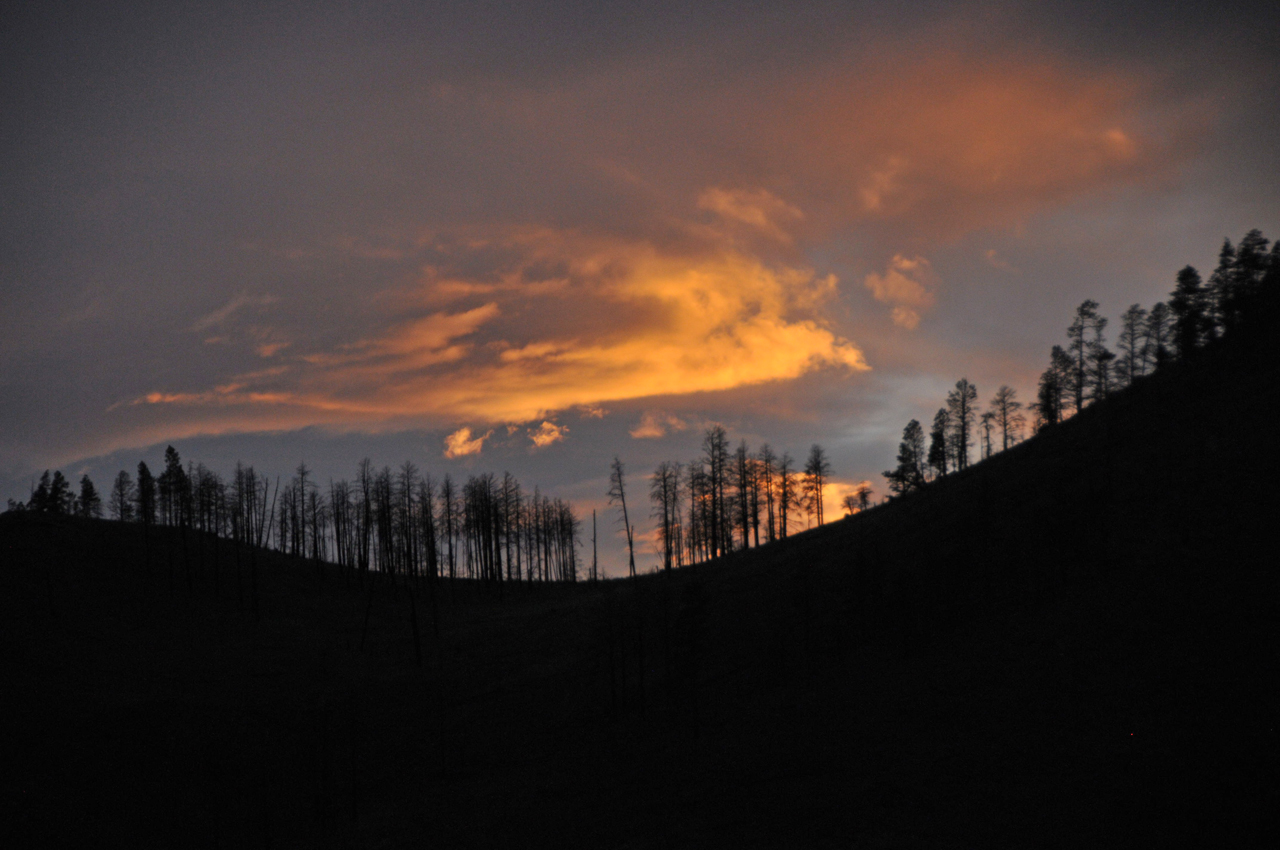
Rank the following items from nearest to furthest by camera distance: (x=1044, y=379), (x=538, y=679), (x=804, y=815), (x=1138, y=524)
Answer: (x=804, y=815)
(x=1138, y=524)
(x=538, y=679)
(x=1044, y=379)

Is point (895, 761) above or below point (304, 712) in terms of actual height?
above

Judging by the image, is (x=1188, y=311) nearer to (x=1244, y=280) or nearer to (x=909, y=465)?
(x=1244, y=280)

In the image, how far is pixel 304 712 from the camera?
119 ft

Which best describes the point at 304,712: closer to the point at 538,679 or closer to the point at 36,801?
the point at 36,801

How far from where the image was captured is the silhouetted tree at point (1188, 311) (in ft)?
181

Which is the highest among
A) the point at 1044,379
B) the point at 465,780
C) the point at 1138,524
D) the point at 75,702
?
the point at 1044,379

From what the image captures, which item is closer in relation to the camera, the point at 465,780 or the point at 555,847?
the point at 555,847

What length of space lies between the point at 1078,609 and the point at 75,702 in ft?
174

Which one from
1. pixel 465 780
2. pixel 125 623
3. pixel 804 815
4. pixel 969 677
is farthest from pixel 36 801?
pixel 969 677

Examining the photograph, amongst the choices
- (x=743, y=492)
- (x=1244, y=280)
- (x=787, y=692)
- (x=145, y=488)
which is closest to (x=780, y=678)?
(x=787, y=692)

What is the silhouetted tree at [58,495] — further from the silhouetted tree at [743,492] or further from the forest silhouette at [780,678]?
the silhouetted tree at [743,492]

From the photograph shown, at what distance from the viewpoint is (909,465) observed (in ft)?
248

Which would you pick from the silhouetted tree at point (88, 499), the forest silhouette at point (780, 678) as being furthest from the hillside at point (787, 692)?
the silhouetted tree at point (88, 499)

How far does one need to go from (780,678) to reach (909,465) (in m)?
53.0
